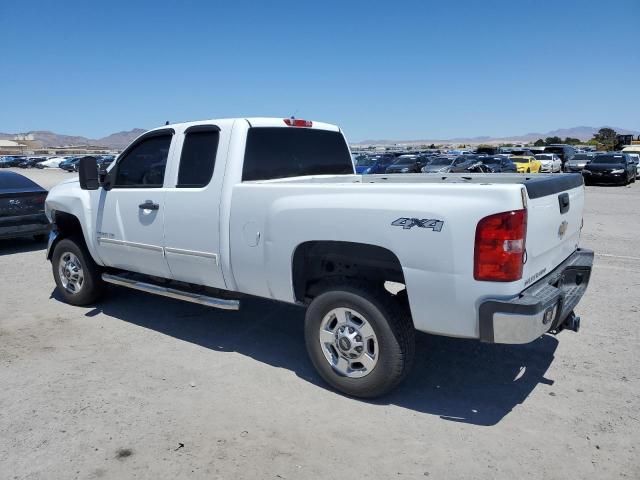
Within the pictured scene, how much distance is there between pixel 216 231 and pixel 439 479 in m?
2.53

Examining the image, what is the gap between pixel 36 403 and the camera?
3.80 metres

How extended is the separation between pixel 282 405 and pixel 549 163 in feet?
106

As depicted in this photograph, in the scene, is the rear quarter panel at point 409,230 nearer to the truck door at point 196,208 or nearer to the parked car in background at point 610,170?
the truck door at point 196,208

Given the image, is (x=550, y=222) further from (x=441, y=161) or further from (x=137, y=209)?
(x=441, y=161)

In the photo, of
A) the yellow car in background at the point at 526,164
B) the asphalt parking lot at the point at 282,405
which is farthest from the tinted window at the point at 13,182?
the yellow car in background at the point at 526,164

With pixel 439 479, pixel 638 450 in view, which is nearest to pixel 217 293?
pixel 439 479

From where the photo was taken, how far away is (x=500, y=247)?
3.03 metres

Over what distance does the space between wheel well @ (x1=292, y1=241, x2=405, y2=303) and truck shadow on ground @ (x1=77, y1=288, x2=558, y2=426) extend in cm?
81

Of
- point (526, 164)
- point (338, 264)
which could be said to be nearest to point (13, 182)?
point (338, 264)

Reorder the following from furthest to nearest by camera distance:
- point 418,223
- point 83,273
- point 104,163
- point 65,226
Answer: point 104,163 < point 65,226 < point 83,273 < point 418,223

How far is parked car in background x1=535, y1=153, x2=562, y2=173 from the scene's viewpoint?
103ft

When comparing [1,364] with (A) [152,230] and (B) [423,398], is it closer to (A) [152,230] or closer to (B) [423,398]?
(A) [152,230]

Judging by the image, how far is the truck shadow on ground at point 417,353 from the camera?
3752mm

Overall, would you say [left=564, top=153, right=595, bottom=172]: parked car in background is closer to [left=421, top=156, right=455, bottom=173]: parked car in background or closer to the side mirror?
[left=421, top=156, right=455, bottom=173]: parked car in background
